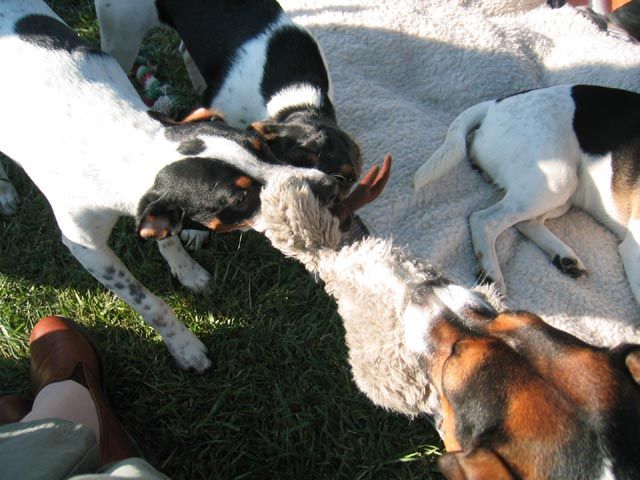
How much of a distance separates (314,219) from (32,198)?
238 centimetres

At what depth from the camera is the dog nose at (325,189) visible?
2381 mm

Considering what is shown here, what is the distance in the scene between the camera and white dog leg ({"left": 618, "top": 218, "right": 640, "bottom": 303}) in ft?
10.9

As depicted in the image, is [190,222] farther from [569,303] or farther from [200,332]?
[569,303]

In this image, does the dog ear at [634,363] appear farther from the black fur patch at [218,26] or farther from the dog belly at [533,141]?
the black fur patch at [218,26]

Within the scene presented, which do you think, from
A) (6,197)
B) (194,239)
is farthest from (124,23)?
(194,239)

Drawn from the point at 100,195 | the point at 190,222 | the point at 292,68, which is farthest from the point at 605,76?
the point at 100,195

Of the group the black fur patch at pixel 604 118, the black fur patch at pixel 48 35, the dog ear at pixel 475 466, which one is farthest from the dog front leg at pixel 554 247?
the black fur patch at pixel 48 35

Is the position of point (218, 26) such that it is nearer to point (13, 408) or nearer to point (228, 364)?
point (228, 364)

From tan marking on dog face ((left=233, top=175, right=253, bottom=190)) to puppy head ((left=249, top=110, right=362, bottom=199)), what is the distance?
0.37m

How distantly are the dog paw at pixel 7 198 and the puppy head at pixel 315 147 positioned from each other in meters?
1.88

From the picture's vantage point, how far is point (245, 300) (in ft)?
11.1

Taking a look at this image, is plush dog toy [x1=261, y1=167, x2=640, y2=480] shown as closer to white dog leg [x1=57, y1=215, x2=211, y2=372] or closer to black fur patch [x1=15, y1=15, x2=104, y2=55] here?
white dog leg [x1=57, y1=215, x2=211, y2=372]

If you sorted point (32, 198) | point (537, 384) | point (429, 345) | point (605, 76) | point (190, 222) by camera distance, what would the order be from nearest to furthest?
point (537, 384) < point (429, 345) < point (190, 222) < point (32, 198) < point (605, 76)

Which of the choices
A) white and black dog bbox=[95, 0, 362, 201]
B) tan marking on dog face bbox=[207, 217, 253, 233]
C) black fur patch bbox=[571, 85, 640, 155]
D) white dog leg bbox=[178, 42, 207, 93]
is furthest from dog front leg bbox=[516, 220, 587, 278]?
white dog leg bbox=[178, 42, 207, 93]
